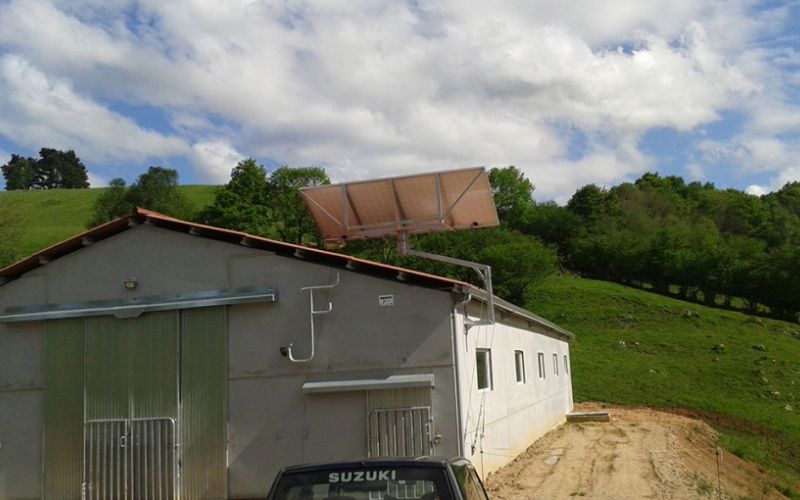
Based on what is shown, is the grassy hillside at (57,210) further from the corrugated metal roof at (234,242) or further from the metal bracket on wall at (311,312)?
the metal bracket on wall at (311,312)

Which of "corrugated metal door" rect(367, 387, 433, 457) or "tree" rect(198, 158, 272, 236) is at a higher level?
"tree" rect(198, 158, 272, 236)

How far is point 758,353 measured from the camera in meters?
47.5

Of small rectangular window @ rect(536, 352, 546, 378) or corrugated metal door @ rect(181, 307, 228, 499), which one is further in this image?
small rectangular window @ rect(536, 352, 546, 378)

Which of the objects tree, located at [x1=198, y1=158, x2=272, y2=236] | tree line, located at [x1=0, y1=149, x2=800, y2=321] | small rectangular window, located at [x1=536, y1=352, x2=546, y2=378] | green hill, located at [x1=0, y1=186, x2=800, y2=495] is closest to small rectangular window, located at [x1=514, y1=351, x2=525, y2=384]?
small rectangular window, located at [x1=536, y1=352, x2=546, y2=378]

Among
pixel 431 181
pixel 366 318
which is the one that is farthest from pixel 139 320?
pixel 431 181

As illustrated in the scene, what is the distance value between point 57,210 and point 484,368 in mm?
80100

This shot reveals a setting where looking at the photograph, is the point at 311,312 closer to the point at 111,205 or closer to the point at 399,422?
the point at 399,422

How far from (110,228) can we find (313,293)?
14.4 feet

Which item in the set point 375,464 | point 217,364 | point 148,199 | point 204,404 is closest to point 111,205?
point 148,199

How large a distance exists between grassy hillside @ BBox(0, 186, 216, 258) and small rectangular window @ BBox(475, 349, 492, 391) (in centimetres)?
5499

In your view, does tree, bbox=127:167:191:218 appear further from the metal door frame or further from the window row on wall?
the metal door frame

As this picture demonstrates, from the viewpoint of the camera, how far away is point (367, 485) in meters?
5.64

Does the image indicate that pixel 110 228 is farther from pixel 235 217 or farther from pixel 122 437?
pixel 235 217

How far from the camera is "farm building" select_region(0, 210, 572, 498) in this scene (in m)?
13.1
